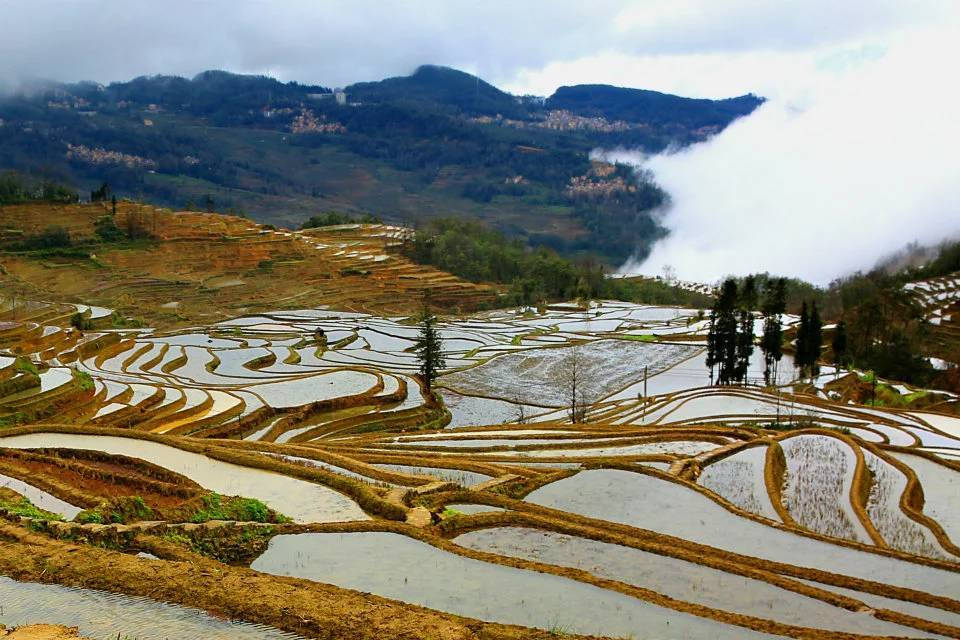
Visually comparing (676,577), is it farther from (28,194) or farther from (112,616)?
(28,194)

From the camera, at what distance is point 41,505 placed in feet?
38.0

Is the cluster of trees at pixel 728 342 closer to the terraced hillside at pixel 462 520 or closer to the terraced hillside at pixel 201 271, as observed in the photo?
the terraced hillside at pixel 462 520

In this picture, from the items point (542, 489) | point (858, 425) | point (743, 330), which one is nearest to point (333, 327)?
point (743, 330)

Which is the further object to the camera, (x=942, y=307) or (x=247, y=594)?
(x=942, y=307)

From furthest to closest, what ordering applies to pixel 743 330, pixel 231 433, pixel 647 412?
pixel 743 330 → pixel 647 412 → pixel 231 433

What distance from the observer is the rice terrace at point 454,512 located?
7.98 m

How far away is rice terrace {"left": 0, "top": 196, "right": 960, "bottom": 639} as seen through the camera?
798 cm

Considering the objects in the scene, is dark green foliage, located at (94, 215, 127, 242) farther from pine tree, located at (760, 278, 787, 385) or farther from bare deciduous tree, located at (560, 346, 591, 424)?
pine tree, located at (760, 278, 787, 385)

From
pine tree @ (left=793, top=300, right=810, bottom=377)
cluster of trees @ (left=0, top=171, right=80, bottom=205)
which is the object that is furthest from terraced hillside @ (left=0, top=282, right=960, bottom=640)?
cluster of trees @ (left=0, top=171, right=80, bottom=205)

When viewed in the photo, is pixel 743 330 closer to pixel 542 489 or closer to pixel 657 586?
pixel 542 489

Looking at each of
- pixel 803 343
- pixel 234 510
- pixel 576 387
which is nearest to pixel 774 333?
pixel 803 343

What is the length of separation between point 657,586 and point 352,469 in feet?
24.2

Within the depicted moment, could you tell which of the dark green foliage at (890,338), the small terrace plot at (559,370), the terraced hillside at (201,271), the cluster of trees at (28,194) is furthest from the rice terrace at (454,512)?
the cluster of trees at (28,194)

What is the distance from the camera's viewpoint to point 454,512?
11883 millimetres
